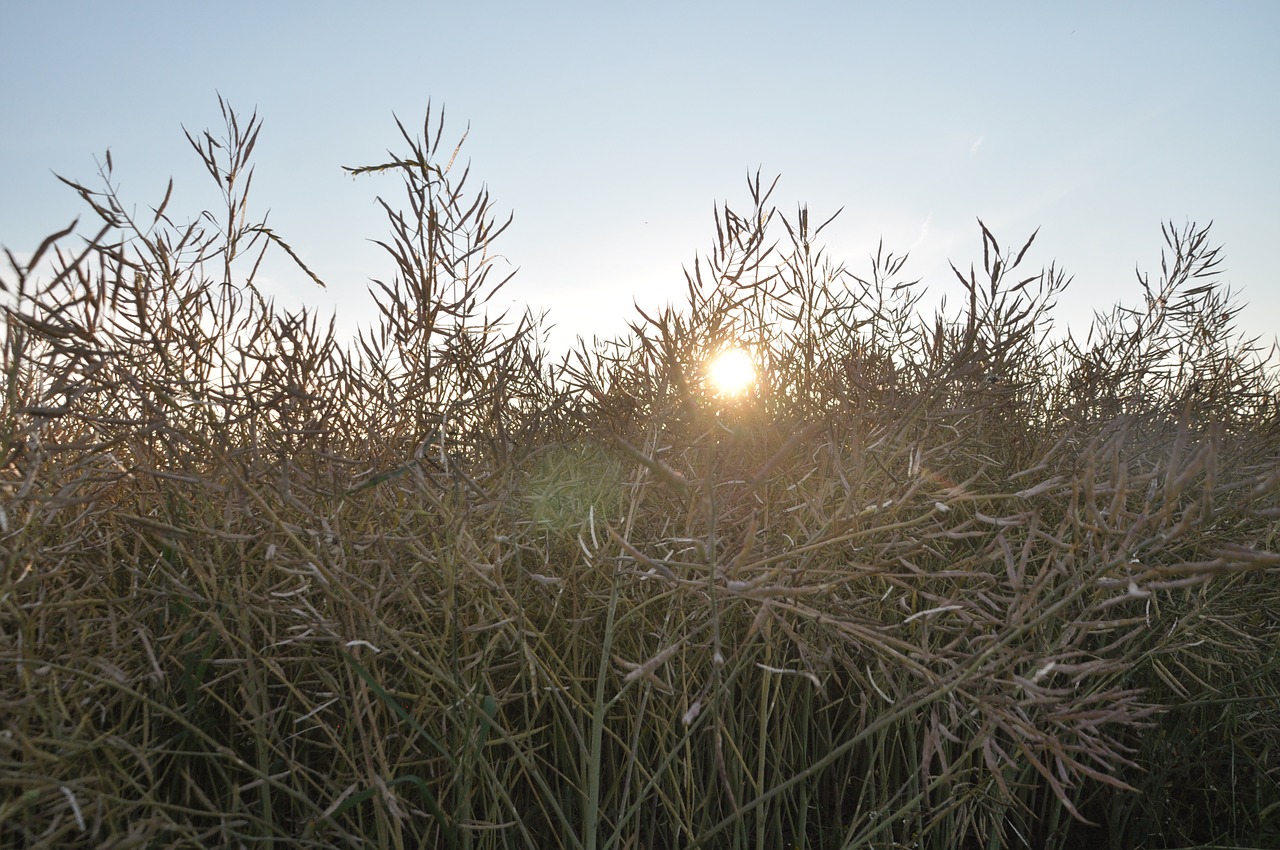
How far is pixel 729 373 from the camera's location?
167 cm

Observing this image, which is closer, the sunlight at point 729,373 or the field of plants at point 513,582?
the field of plants at point 513,582

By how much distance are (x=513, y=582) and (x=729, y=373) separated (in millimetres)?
564

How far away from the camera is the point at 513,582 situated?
5.02 feet

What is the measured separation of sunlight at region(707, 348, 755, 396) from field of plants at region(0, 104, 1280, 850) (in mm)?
26

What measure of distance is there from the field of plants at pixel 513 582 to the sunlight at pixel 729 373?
26 millimetres

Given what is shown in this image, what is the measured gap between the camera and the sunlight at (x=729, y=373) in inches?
66.1

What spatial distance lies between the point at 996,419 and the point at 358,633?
5.41 feet

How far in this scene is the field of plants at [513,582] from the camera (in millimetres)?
1066

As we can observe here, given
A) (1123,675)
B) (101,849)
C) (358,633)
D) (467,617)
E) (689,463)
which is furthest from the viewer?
(1123,675)

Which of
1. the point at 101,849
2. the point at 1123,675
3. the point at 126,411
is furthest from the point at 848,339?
the point at 101,849

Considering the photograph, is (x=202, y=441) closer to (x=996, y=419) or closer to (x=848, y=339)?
(x=848, y=339)

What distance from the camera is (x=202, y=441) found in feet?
4.02

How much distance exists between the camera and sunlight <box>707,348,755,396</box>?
1.68 meters

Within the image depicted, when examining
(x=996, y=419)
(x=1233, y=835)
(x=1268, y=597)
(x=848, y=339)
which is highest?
(x=848, y=339)
